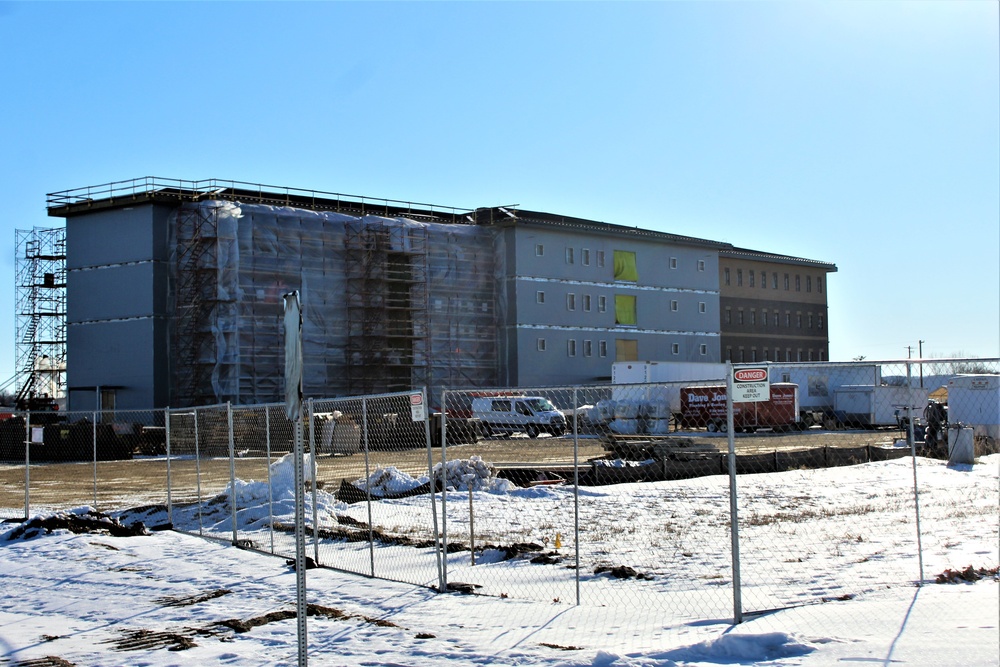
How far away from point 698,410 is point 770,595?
29.7m

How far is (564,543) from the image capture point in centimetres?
1536

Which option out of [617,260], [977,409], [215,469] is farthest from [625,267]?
[215,469]

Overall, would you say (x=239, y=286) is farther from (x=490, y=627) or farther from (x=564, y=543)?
(x=490, y=627)

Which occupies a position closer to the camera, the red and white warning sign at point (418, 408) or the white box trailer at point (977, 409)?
the red and white warning sign at point (418, 408)

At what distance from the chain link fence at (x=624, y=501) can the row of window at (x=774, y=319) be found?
170 feet

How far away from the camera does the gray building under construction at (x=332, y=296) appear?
56.9 metres

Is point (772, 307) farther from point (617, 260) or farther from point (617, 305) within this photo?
point (617, 305)

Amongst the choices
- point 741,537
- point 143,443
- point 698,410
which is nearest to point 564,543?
point 741,537

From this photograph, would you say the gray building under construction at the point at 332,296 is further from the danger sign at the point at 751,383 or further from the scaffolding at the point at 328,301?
the danger sign at the point at 751,383

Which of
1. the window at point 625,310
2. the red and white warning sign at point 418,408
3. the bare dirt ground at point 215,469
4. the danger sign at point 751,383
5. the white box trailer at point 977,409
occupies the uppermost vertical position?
the window at point 625,310

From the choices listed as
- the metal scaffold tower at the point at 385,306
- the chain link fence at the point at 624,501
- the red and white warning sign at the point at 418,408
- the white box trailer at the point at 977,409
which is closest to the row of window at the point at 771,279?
the metal scaffold tower at the point at 385,306

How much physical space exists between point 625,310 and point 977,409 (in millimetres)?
44353

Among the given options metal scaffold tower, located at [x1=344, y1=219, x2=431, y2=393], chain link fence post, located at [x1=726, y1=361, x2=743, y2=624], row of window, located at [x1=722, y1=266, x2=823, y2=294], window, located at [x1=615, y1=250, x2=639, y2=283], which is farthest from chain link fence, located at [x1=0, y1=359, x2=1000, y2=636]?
row of window, located at [x1=722, y1=266, x2=823, y2=294]

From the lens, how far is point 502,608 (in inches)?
408
